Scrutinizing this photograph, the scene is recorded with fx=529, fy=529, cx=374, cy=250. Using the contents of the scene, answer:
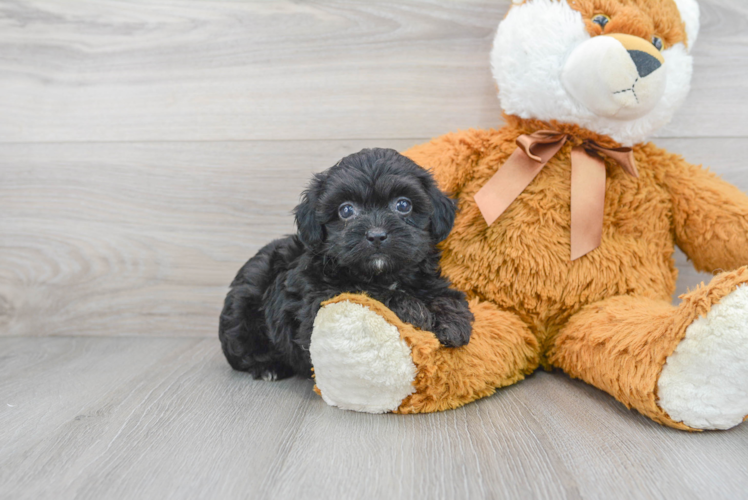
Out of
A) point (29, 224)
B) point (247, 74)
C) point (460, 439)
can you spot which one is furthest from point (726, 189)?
→ point (29, 224)

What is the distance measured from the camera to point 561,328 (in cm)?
146

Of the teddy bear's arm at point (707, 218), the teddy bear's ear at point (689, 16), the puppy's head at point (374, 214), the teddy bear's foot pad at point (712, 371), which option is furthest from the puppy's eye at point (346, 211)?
the teddy bear's ear at point (689, 16)

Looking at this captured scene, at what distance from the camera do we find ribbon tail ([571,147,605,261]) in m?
1.40

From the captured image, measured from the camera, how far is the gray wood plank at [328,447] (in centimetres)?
93

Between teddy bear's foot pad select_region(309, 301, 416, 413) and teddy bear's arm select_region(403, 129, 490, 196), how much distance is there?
503mm

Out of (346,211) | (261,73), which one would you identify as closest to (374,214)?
(346,211)

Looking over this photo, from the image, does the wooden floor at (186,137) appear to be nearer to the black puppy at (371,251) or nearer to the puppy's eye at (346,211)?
the black puppy at (371,251)

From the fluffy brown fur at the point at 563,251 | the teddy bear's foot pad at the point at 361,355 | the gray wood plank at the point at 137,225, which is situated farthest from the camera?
the gray wood plank at the point at 137,225

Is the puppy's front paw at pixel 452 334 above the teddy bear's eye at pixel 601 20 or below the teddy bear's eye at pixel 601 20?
below

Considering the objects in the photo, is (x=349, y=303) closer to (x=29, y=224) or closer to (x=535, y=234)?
(x=535, y=234)

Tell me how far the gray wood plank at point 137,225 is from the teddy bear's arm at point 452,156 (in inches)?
12.6

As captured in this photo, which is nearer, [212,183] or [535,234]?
[535,234]

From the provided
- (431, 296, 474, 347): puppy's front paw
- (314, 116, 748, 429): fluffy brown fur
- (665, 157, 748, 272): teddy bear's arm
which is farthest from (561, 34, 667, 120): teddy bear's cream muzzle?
(431, 296, 474, 347): puppy's front paw

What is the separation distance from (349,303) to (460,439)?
1.19ft
